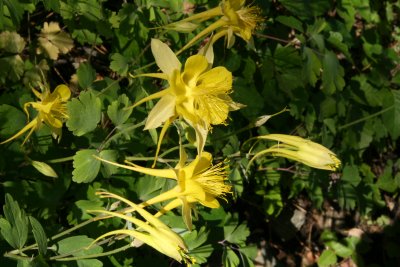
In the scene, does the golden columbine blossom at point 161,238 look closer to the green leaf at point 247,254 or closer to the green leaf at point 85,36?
the green leaf at point 247,254

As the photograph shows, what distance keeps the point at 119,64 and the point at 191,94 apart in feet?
1.59

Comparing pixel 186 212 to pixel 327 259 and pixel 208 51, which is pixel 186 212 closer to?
pixel 208 51

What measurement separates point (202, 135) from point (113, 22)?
793 millimetres

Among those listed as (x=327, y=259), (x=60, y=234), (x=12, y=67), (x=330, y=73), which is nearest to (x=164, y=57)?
(x=60, y=234)

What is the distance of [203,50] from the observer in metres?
1.64

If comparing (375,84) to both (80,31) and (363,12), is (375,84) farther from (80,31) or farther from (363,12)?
(80,31)

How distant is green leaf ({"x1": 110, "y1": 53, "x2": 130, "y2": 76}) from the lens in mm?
1974

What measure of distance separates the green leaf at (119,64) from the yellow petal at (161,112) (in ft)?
1.57

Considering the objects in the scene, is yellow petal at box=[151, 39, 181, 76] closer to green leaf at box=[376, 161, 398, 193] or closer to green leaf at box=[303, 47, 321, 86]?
green leaf at box=[303, 47, 321, 86]

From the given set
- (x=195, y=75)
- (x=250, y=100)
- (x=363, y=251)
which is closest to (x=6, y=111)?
(x=195, y=75)

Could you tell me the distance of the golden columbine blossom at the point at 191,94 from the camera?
1.53 meters

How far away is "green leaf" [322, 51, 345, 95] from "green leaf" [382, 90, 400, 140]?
0.53m

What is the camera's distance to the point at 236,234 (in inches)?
85.6

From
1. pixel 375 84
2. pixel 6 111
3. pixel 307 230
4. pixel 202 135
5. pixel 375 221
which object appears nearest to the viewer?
pixel 202 135
